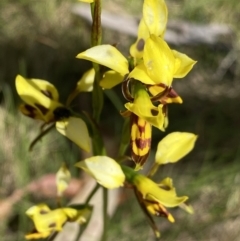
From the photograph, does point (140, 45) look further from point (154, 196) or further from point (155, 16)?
point (154, 196)

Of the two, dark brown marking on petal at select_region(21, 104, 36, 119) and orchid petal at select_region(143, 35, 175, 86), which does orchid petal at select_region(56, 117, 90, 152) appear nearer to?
dark brown marking on petal at select_region(21, 104, 36, 119)

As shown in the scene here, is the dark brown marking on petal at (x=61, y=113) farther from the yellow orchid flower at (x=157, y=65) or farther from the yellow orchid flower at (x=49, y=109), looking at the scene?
the yellow orchid flower at (x=157, y=65)

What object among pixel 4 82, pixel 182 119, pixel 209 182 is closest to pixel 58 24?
pixel 4 82

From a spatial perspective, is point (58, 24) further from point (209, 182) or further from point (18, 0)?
point (209, 182)

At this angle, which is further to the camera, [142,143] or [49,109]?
[49,109]

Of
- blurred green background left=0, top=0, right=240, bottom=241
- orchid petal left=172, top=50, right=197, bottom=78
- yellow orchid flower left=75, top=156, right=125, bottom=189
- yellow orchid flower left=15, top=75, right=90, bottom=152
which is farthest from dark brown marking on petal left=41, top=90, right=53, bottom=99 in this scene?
blurred green background left=0, top=0, right=240, bottom=241

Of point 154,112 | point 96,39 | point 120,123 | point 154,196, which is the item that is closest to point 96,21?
point 96,39

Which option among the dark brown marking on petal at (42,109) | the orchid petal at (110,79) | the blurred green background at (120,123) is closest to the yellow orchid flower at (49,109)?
the dark brown marking on petal at (42,109)
